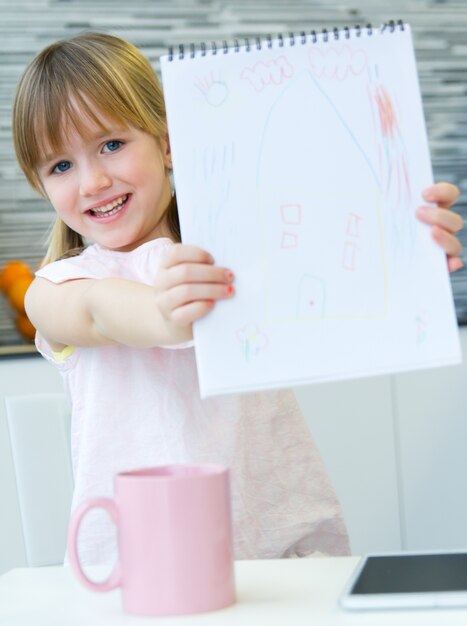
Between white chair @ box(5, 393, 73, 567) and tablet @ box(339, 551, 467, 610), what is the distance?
0.48m

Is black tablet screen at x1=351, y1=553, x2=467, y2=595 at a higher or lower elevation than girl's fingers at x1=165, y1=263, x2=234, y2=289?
lower

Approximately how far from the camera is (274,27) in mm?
1971

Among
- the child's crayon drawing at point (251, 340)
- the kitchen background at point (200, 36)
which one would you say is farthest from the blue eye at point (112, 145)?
the kitchen background at point (200, 36)

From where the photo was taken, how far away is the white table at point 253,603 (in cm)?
61

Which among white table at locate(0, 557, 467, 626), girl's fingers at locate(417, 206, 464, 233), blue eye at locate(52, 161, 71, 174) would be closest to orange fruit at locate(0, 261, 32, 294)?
blue eye at locate(52, 161, 71, 174)

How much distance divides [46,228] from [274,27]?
1.95 ft

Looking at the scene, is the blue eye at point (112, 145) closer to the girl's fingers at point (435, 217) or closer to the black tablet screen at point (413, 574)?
the girl's fingers at point (435, 217)

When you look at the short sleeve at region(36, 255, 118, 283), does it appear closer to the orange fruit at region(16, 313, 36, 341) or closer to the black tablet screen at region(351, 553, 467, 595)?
the black tablet screen at region(351, 553, 467, 595)

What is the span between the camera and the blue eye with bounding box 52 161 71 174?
40.4 inches

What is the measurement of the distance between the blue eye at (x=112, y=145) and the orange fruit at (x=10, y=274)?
3.01 ft

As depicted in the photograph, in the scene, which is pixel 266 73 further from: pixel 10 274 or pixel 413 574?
pixel 10 274

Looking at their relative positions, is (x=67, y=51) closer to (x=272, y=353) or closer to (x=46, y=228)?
(x=272, y=353)

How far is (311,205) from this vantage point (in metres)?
0.76

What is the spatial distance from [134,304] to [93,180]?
17 centimetres
